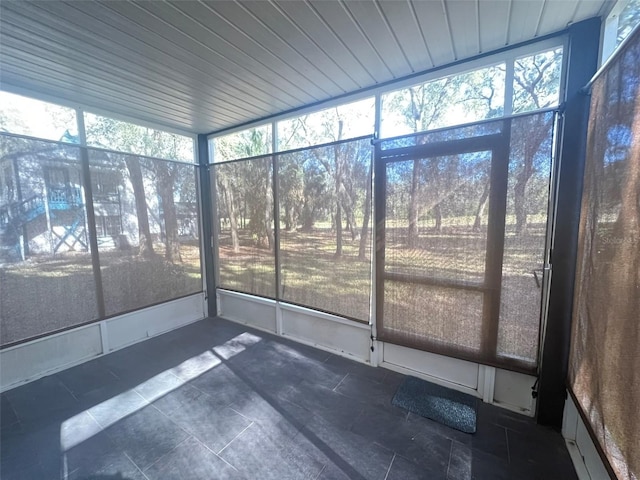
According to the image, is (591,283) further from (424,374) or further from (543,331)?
(424,374)

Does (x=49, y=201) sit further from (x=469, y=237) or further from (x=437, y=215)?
(x=469, y=237)

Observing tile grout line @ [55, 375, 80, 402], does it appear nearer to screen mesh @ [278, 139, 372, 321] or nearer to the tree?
screen mesh @ [278, 139, 372, 321]

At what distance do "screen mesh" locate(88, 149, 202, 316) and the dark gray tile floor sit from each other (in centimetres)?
85

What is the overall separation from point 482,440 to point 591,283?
118 cm

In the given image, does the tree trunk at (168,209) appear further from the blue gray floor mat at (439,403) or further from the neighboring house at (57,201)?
the blue gray floor mat at (439,403)

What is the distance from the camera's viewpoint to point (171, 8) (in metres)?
1.39

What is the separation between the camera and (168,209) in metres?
3.28

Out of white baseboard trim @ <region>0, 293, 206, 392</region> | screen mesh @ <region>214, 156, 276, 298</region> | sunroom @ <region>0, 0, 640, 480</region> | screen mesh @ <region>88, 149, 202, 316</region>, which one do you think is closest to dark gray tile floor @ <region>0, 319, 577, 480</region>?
sunroom @ <region>0, 0, 640, 480</region>

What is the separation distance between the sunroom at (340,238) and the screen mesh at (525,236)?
1 cm

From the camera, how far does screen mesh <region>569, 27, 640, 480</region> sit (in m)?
1.03

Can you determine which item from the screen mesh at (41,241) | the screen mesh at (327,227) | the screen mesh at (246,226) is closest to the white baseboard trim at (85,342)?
the screen mesh at (41,241)

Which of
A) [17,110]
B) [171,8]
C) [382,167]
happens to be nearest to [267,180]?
[382,167]

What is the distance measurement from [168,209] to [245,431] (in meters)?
2.66

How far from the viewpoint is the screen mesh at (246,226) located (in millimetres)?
3158
